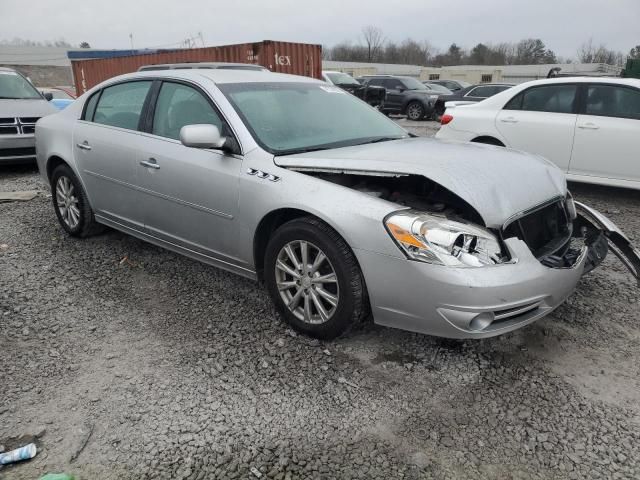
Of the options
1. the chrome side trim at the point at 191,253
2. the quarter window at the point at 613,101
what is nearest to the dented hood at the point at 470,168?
the chrome side trim at the point at 191,253

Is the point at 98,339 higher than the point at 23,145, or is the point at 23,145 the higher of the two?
the point at 23,145

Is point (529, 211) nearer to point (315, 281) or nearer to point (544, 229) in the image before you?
point (544, 229)

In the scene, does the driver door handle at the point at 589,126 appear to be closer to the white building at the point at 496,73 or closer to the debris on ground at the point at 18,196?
the debris on ground at the point at 18,196

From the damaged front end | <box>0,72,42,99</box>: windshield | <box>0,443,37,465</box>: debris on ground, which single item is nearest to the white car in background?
the damaged front end

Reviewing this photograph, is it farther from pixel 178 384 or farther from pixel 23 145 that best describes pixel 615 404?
pixel 23 145

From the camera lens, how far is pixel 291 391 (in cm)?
268

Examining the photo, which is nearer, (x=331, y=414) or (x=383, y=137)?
(x=331, y=414)

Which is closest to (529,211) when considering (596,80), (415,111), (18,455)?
(18,455)

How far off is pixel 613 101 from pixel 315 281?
512 centimetres

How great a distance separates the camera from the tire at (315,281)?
9.21 feet

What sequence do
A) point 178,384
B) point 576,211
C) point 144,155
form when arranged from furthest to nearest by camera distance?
point 144,155 < point 576,211 < point 178,384

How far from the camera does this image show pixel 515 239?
2746mm

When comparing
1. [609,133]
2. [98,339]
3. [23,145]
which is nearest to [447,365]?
[98,339]

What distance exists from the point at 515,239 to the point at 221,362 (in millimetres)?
1781
